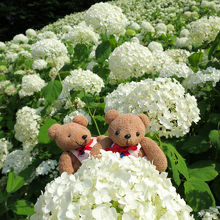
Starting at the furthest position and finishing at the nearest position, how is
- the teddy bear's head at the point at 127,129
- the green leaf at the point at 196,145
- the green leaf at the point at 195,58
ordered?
the green leaf at the point at 195,58
the green leaf at the point at 196,145
the teddy bear's head at the point at 127,129

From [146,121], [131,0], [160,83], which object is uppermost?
[160,83]

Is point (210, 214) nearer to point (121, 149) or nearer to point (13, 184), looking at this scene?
point (121, 149)

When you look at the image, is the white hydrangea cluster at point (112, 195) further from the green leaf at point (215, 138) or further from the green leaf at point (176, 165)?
the green leaf at point (215, 138)

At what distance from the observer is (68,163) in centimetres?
179

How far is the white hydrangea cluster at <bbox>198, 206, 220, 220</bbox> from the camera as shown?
156cm

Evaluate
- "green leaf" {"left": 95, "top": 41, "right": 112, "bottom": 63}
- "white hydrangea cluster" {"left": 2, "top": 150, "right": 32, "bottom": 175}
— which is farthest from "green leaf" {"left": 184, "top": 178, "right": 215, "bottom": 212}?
"green leaf" {"left": 95, "top": 41, "right": 112, "bottom": 63}

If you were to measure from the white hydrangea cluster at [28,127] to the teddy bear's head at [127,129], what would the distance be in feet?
4.18

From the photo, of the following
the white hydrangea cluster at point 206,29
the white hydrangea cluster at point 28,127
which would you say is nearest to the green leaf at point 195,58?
the white hydrangea cluster at point 206,29

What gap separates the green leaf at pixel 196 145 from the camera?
2.10m

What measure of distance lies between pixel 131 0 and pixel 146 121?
1224cm

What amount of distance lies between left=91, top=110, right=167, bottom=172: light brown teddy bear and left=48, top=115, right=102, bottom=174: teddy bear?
0.18 m

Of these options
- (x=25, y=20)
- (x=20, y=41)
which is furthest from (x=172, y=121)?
(x=25, y=20)

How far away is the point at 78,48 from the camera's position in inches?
117

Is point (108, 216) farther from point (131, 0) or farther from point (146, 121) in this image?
point (131, 0)
